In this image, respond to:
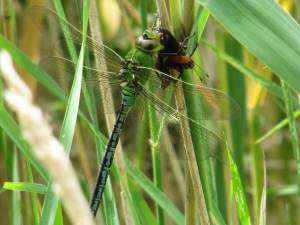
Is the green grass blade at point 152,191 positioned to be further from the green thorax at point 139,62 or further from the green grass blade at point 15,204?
the green grass blade at point 15,204

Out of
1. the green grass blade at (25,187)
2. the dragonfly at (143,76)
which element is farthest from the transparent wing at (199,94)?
the green grass blade at (25,187)

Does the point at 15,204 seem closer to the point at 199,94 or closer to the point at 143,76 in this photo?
the point at 143,76

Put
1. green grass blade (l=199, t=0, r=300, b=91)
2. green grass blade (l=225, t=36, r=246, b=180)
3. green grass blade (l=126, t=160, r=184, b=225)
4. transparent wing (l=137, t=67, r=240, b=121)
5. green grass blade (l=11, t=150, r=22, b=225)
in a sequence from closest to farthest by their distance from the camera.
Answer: green grass blade (l=199, t=0, r=300, b=91) → transparent wing (l=137, t=67, r=240, b=121) → green grass blade (l=126, t=160, r=184, b=225) → green grass blade (l=11, t=150, r=22, b=225) → green grass blade (l=225, t=36, r=246, b=180)

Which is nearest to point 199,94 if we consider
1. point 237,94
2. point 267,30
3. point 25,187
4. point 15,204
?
point 267,30

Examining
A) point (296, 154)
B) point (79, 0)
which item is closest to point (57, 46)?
point (79, 0)

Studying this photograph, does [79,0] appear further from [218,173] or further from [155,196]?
[218,173]

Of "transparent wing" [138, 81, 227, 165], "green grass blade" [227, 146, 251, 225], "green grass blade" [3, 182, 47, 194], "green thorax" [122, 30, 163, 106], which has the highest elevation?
"green thorax" [122, 30, 163, 106]

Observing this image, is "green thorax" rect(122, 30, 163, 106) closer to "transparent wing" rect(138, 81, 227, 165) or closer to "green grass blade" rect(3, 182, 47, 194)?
"transparent wing" rect(138, 81, 227, 165)

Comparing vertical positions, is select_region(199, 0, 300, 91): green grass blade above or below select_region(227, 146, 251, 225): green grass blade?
above

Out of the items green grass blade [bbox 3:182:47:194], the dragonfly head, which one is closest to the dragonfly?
the dragonfly head
